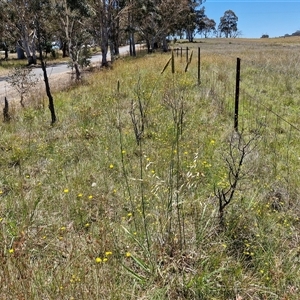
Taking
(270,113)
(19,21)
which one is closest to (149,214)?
(270,113)

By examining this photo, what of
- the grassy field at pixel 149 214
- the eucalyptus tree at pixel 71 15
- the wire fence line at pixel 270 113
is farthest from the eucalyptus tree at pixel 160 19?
the grassy field at pixel 149 214

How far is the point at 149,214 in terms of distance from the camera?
8.35 feet

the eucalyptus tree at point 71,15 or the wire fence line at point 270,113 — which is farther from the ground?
the eucalyptus tree at point 71,15

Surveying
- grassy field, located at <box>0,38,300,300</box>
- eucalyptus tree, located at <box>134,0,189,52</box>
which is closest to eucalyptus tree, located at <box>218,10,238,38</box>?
eucalyptus tree, located at <box>134,0,189,52</box>

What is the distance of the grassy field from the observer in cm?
201

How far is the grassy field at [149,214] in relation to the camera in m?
2.01

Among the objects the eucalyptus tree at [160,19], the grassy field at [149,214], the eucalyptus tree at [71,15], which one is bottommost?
the grassy field at [149,214]

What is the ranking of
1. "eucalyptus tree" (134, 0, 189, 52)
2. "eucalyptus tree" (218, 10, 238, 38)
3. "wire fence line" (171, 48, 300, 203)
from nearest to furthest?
1. "wire fence line" (171, 48, 300, 203)
2. "eucalyptus tree" (134, 0, 189, 52)
3. "eucalyptus tree" (218, 10, 238, 38)

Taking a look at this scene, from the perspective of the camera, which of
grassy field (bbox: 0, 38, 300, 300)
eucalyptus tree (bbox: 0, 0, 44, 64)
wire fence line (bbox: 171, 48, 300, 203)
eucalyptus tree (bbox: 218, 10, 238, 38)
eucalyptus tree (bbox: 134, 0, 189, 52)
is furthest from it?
eucalyptus tree (bbox: 218, 10, 238, 38)

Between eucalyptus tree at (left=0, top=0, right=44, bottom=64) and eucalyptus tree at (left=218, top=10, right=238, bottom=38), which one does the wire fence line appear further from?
eucalyptus tree at (left=218, top=10, right=238, bottom=38)

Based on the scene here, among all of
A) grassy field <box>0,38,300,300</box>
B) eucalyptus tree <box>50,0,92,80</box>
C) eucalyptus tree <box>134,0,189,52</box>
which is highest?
eucalyptus tree <box>134,0,189,52</box>

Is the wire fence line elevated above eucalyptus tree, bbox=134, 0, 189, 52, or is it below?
below

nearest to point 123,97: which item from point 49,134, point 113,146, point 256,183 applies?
point 49,134

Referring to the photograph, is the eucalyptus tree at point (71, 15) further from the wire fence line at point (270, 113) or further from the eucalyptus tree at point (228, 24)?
the eucalyptus tree at point (228, 24)
